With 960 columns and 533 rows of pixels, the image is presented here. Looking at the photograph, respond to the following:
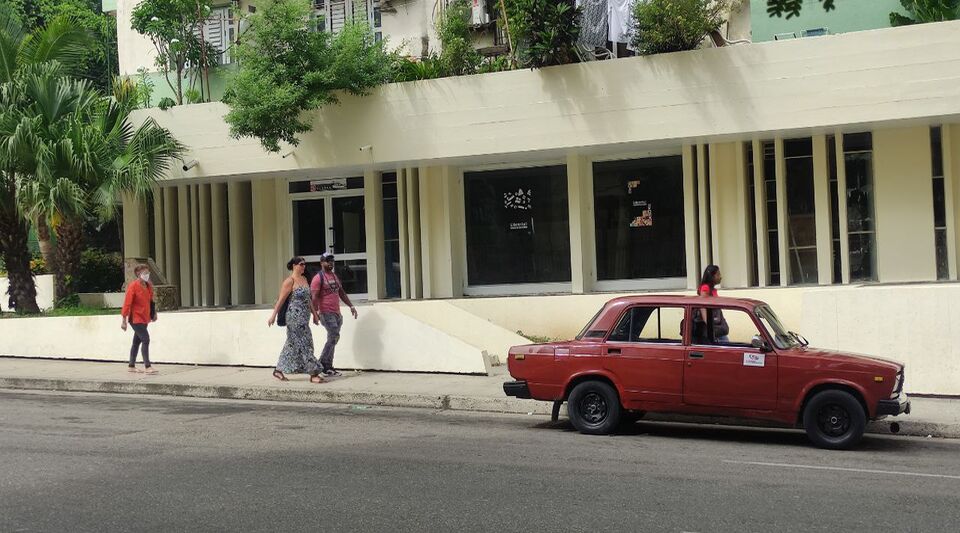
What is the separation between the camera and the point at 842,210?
17.7 meters

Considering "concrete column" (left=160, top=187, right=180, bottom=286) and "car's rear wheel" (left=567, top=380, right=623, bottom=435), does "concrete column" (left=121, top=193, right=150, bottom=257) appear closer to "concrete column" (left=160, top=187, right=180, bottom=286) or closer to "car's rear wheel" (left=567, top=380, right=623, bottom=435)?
"concrete column" (left=160, top=187, right=180, bottom=286)

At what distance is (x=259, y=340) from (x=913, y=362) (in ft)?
32.3

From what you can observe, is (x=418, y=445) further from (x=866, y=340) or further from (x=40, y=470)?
(x=866, y=340)

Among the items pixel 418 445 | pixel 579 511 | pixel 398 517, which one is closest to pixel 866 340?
pixel 418 445

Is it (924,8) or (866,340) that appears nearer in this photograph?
(866,340)

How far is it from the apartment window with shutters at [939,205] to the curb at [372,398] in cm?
703

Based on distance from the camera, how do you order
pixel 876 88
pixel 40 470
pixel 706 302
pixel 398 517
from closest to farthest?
pixel 398 517 < pixel 40 470 < pixel 706 302 < pixel 876 88

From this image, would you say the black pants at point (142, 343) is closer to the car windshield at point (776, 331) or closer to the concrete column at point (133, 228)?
the concrete column at point (133, 228)

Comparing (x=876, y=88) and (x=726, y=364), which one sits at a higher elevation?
(x=876, y=88)

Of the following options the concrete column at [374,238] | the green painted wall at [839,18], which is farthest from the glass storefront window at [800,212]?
the concrete column at [374,238]

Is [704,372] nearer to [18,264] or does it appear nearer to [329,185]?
[329,185]

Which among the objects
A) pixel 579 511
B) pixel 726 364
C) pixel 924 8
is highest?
pixel 924 8

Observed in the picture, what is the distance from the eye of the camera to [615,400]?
34.9 ft

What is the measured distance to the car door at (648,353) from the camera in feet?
34.2
